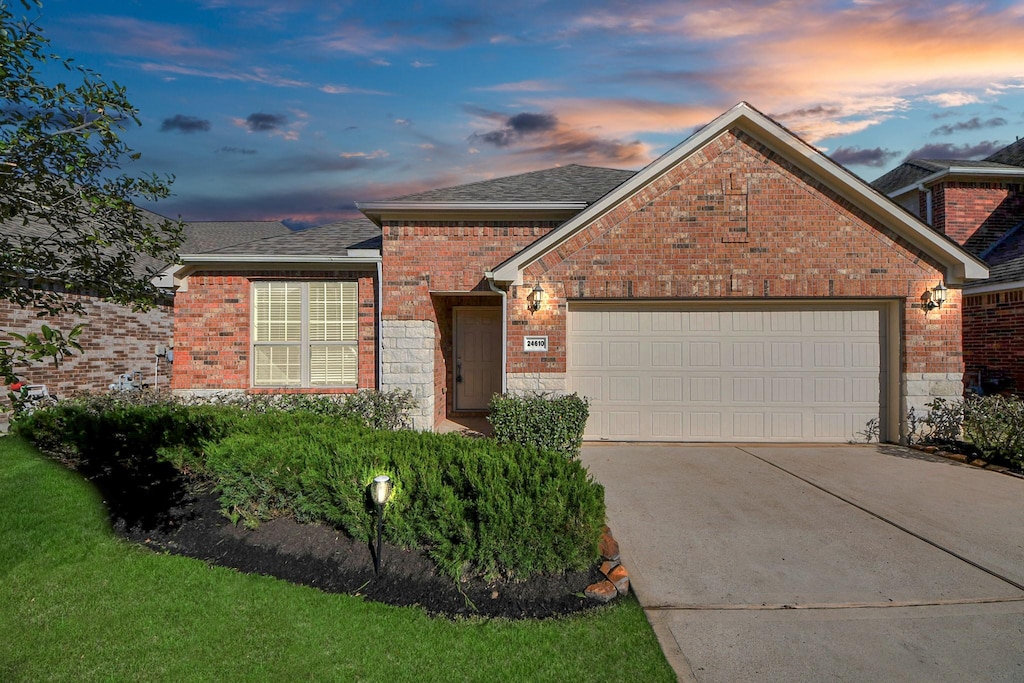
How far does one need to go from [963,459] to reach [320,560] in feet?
30.5

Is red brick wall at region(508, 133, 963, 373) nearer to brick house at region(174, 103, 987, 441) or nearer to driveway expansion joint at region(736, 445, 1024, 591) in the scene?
brick house at region(174, 103, 987, 441)

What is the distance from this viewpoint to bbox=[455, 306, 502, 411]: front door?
42.1 ft

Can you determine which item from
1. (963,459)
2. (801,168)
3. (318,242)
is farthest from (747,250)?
(318,242)

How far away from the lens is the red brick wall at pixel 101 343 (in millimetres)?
13312

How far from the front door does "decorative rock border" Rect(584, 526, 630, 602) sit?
797 centimetres

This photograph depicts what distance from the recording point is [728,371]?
397 inches

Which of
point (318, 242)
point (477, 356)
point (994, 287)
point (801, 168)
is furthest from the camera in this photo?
point (477, 356)

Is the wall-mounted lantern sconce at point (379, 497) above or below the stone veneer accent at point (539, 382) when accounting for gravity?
below

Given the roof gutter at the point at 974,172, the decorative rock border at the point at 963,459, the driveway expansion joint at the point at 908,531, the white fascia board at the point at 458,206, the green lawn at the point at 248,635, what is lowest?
the green lawn at the point at 248,635


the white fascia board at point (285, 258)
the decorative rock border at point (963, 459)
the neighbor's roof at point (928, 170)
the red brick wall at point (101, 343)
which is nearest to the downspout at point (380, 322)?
the white fascia board at point (285, 258)

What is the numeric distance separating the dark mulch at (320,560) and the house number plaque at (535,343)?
5127mm

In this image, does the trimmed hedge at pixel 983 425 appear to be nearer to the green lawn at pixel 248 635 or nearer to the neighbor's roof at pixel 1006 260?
the neighbor's roof at pixel 1006 260

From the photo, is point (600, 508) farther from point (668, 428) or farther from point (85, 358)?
point (85, 358)

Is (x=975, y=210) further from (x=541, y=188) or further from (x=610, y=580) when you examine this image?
(x=610, y=580)
